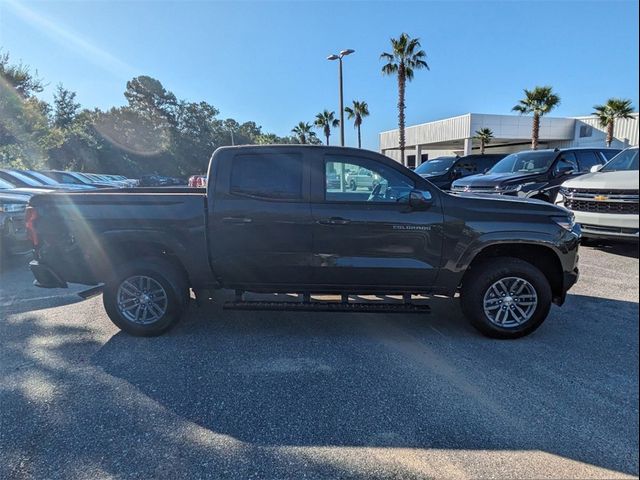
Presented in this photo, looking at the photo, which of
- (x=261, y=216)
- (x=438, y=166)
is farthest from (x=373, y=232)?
(x=438, y=166)

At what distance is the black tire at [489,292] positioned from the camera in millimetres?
3797

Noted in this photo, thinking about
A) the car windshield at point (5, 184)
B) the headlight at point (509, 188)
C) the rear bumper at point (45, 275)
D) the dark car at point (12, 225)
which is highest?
the car windshield at point (5, 184)

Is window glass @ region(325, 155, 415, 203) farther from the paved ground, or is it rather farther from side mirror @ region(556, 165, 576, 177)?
side mirror @ region(556, 165, 576, 177)

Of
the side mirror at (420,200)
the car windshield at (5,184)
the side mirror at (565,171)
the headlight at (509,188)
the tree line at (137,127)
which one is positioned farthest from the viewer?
the tree line at (137,127)

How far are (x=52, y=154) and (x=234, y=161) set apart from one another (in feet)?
131

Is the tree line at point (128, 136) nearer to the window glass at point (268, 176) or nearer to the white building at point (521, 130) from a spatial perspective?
the white building at point (521, 130)

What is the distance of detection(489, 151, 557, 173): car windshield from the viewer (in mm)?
9461

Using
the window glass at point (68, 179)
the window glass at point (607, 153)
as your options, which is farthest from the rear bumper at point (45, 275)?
the window glass at point (607, 153)

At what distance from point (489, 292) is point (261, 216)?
241 cm

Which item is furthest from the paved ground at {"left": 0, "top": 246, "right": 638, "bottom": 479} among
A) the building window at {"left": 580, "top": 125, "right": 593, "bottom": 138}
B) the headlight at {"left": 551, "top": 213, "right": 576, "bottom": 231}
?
the building window at {"left": 580, "top": 125, "right": 593, "bottom": 138}

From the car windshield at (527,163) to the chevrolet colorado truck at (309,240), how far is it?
6.51 metres

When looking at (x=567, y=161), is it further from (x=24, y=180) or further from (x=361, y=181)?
(x=24, y=180)

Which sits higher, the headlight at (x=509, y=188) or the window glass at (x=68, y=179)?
the window glass at (x=68, y=179)

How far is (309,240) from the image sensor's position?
12.6 ft
